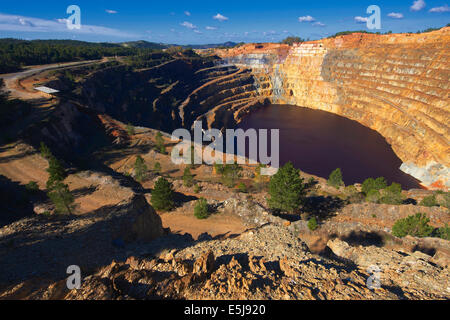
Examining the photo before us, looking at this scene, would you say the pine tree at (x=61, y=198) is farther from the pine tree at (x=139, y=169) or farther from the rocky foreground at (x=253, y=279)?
the pine tree at (x=139, y=169)

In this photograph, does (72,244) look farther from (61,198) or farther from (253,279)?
(253,279)

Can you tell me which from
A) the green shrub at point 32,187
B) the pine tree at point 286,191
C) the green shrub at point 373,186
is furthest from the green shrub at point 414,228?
the green shrub at point 32,187

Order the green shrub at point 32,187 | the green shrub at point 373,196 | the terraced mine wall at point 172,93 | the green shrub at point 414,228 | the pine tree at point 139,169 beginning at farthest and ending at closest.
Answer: the terraced mine wall at point 172,93
the pine tree at point 139,169
the green shrub at point 373,196
the green shrub at point 32,187
the green shrub at point 414,228

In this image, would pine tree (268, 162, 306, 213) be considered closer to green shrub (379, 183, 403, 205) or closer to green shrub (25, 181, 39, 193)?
green shrub (379, 183, 403, 205)
